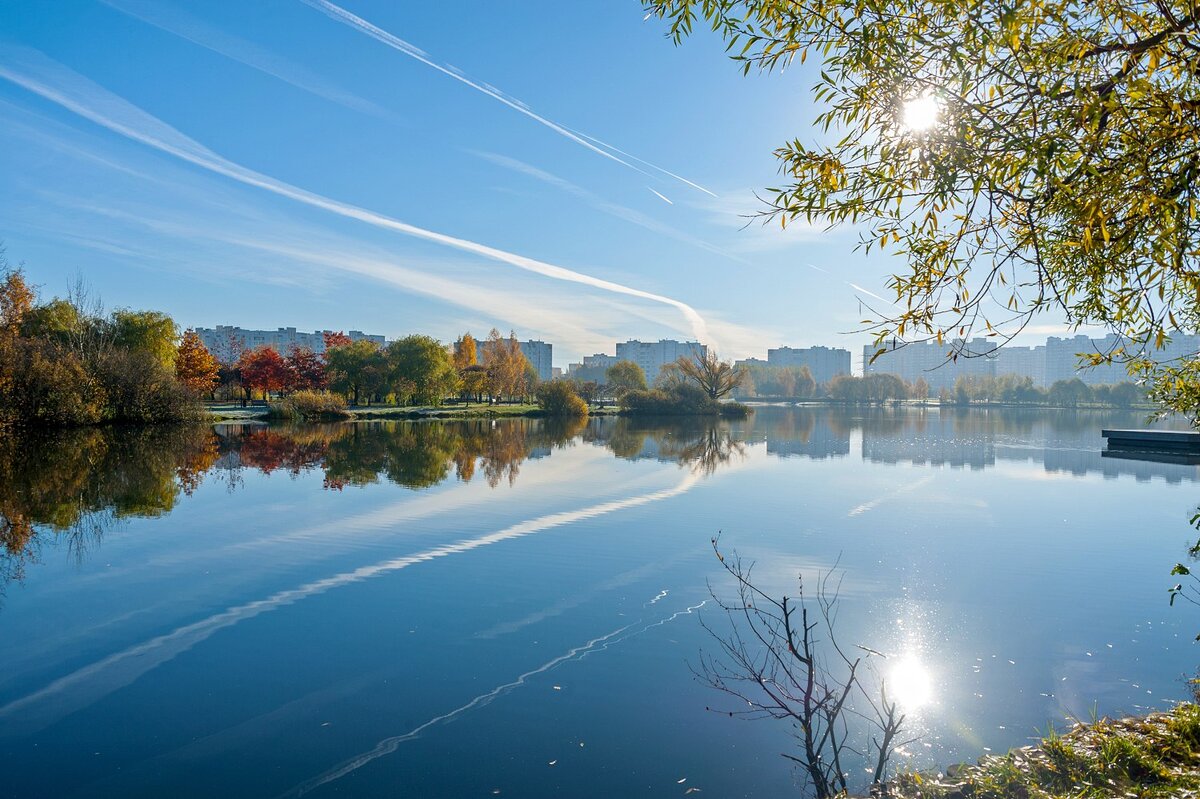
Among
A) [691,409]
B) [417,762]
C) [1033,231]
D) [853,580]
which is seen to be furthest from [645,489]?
[691,409]

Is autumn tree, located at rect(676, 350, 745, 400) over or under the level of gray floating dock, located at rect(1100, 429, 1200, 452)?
over

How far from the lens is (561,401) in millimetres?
69812

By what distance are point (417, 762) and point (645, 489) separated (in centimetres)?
1488

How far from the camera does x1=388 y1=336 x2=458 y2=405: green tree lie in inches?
2776

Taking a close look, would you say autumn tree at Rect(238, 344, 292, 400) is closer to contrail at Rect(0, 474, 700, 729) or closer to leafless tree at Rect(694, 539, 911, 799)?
contrail at Rect(0, 474, 700, 729)

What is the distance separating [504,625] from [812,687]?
4514 mm

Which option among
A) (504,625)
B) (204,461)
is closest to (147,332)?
(204,461)

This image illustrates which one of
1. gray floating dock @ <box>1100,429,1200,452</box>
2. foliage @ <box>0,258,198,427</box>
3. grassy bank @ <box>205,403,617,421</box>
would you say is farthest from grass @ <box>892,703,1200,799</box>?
grassy bank @ <box>205,403,617,421</box>

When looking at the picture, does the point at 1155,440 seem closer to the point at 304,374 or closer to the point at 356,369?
the point at 356,369

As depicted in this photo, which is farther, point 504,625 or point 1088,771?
point 504,625

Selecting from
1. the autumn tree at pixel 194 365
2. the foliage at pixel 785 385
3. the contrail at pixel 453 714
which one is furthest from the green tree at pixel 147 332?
the foliage at pixel 785 385

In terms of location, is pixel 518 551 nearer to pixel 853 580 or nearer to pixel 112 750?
pixel 853 580

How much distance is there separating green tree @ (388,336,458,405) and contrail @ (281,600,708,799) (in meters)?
64.7

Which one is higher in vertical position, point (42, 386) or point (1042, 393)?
point (1042, 393)
